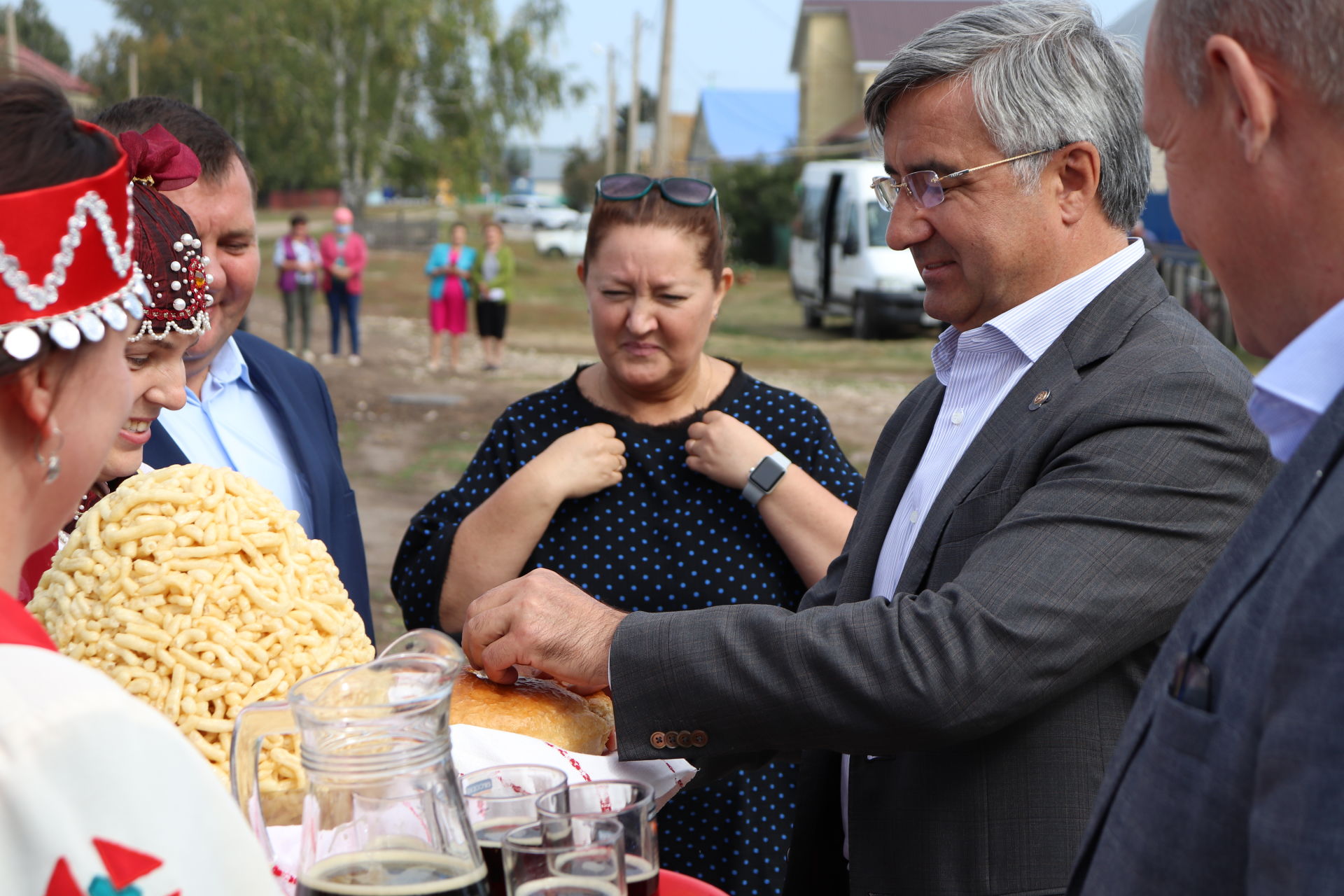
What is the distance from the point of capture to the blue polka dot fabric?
9.34 feet

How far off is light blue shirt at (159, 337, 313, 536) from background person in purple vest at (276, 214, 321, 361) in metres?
15.1

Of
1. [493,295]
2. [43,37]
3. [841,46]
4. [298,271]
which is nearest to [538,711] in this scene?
[493,295]

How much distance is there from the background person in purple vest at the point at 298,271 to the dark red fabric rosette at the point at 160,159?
52.7 ft

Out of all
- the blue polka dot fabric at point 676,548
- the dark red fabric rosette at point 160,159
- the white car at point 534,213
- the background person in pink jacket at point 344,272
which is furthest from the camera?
the white car at point 534,213

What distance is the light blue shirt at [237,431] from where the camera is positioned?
2920 mm

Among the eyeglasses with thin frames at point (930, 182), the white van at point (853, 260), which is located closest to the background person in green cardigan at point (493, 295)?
the white van at point (853, 260)

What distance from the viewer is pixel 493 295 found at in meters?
17.7

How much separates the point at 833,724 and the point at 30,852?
121 cm

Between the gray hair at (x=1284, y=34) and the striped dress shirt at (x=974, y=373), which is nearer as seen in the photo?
the gray hair at (x=1284, y=34)

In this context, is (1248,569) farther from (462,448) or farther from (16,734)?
(462,448)

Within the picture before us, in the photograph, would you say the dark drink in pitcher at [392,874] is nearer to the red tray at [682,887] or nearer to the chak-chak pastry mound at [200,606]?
the chak-chak pastry mound at [200,606]

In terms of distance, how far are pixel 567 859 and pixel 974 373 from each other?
1459mm

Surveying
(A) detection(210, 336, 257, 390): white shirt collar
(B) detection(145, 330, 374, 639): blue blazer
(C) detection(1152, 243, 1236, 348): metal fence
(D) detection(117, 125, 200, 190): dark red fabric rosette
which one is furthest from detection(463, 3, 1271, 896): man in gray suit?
(C) detection(1152, 243, 1236, 348): metal fence

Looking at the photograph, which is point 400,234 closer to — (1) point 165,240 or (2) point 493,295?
(2) point 493,295
